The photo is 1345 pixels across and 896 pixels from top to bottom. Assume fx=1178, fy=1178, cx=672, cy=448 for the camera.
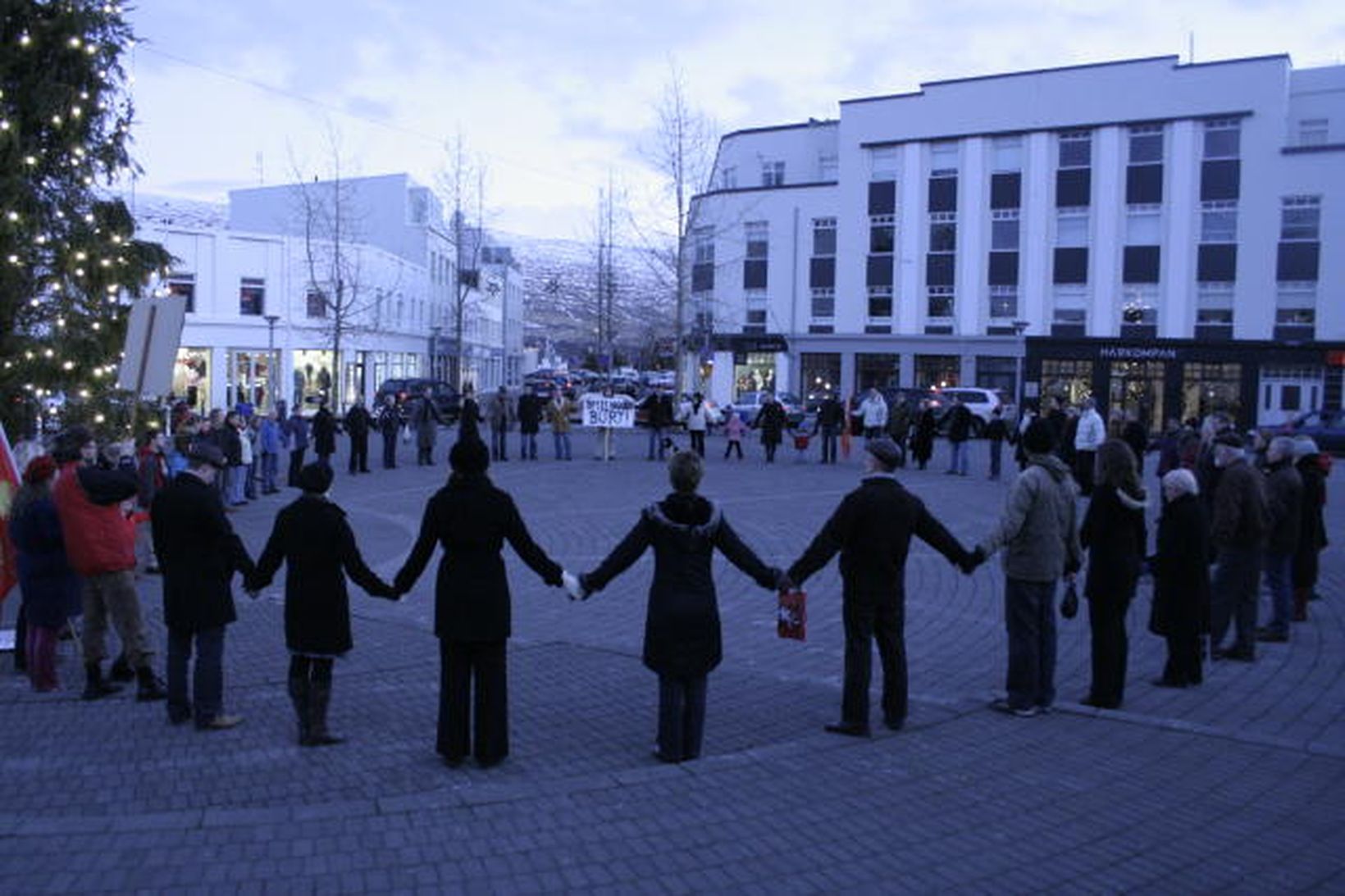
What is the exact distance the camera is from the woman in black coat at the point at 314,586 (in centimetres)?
664

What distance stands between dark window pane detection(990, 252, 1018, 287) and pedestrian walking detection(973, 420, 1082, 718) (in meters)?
45.5

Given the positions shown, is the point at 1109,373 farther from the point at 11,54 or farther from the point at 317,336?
the point at 11,54

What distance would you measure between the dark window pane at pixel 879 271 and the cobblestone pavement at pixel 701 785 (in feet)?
147

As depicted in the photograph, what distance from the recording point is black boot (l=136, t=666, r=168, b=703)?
7.80 metres

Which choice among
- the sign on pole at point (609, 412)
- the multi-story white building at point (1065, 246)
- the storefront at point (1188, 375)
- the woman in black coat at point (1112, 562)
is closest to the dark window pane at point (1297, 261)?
the multi-story white building at point (1065, 246)

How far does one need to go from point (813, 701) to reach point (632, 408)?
71.5ft

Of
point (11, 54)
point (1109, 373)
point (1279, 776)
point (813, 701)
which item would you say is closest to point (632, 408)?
point (11, 54)

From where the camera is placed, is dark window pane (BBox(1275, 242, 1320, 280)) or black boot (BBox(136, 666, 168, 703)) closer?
black boot (BBox(136, 666, 168, 703))

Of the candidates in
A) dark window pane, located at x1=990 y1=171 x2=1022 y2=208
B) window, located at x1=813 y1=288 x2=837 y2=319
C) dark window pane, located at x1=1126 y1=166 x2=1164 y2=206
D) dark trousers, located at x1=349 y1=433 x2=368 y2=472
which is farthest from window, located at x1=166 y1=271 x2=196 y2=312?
dark window pane, located at x1=1126 y1=166 x2=1164 y2=206

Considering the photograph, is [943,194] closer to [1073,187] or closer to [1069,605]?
[1073,187]

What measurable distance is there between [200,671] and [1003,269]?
48052mm

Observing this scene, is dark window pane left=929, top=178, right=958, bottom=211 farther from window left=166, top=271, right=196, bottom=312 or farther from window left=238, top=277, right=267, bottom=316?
window left=166, top=271, right=196, bottom=312

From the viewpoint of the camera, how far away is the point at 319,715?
684 centimetres

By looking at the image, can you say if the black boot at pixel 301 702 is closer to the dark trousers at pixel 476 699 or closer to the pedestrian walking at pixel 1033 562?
the dark trousers at pixel 476 699
